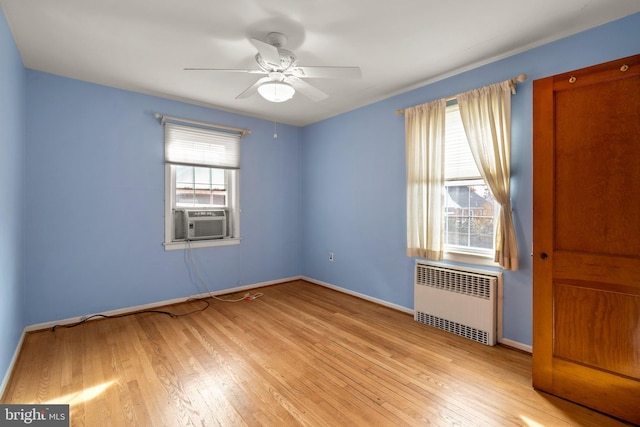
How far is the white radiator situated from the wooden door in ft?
2.05

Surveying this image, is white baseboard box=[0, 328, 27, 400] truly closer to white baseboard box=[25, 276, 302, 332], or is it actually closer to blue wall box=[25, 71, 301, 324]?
white baseboard box=[25, 276, 302, 332]

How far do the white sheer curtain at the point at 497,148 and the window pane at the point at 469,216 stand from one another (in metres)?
0.23

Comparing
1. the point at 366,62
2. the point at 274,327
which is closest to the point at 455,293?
the point at 274,327

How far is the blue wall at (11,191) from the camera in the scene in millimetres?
2043

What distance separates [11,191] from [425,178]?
3.73 meters

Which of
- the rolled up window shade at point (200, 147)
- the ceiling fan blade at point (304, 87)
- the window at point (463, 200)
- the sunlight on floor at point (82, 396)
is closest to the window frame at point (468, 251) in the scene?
the window at point (463, 200)

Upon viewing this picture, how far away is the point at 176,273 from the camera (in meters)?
3.82

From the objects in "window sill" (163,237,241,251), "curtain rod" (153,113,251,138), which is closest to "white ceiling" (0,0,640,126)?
"curtain rod" (153,113,251,138)

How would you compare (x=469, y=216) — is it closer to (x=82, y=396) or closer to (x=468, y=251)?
(x=468, y=251)

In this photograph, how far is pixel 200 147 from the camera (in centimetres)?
396

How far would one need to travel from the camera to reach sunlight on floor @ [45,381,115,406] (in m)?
1.89

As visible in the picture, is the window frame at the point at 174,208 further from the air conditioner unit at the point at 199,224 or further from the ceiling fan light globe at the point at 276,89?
the ceiling fan light globe at the point at 276,89

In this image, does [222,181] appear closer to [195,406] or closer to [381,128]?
[381,128]

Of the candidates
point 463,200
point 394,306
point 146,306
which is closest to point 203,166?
point 146,306
